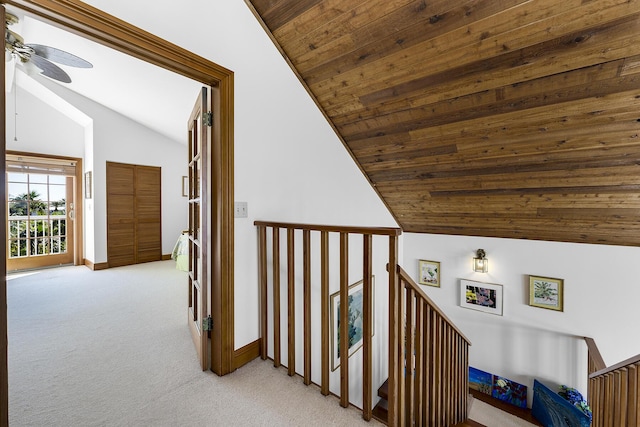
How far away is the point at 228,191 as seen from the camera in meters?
1.73

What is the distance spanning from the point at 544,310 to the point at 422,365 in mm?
2920

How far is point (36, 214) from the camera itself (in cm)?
461

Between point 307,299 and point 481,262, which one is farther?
point 481,262

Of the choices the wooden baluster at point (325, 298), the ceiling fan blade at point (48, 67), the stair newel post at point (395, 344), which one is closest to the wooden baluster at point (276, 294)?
the wooden baluster at point (325, 298)

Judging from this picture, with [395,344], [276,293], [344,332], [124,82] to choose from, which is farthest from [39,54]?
[395,344]

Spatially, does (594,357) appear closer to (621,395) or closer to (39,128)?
(621,395)

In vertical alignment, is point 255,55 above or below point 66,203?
above

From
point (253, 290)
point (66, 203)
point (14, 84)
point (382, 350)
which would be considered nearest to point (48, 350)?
point (253, 290)

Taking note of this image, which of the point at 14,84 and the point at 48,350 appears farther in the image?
the point at 14,84

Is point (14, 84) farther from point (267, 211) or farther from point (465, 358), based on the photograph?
point (465, 358)

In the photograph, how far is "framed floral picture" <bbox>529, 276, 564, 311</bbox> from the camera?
3.41 metres

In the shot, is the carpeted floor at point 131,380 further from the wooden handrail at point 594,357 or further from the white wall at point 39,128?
the wooden handrail at point 594,357

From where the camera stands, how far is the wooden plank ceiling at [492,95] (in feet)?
5.46

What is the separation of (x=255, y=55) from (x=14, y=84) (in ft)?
15.4
